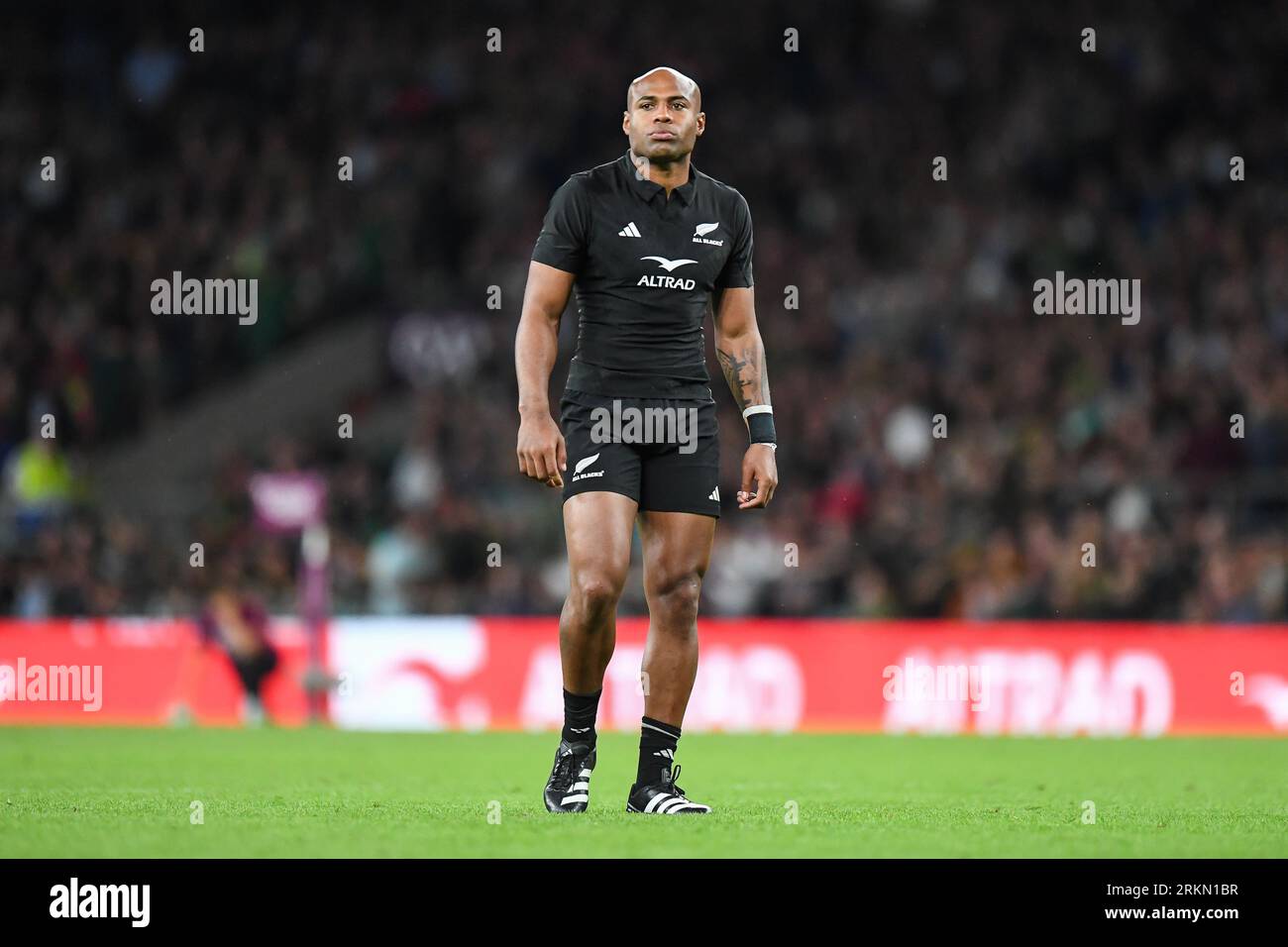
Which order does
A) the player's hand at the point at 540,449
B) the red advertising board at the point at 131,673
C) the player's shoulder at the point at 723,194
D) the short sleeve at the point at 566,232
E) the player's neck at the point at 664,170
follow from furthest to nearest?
the red advertising board at the point at 131,673 → the player's shoulder at the point at 723,194 → the player's neck at the point at 664,170 → the short sleeve at the point at 566,232 → the player's hand at the point at 540,449

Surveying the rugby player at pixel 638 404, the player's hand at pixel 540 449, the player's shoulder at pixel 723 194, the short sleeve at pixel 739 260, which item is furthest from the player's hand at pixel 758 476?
the player's shoulder at pixel 723 194

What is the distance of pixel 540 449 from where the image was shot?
7.42 m

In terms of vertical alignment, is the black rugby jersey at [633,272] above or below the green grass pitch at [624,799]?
above

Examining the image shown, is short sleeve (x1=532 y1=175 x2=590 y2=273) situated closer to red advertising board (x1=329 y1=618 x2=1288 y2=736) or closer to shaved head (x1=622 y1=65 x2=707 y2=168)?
shaved head (x1=622 y1=65 x2=707 y2=168)

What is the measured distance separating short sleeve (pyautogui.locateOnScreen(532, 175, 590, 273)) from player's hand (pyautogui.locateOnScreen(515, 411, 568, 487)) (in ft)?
2.02

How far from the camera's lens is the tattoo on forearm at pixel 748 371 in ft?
26.5

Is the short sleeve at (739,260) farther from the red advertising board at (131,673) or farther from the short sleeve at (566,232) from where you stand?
the red advertising board at (131,673)

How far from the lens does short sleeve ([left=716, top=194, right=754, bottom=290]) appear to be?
315 inches

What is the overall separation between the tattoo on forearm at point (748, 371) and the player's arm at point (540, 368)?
761 millimetres

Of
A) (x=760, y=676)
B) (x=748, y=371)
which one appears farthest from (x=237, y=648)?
(x=748, y=371)

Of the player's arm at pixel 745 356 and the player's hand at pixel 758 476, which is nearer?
the player's hand at pixel 758 476

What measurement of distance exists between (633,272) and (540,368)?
0.52 meters

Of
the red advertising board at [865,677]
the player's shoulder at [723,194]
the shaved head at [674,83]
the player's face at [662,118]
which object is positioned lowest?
Answer: the red advertising board at [865,677]

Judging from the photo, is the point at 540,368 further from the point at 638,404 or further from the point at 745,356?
the point at 745,356
